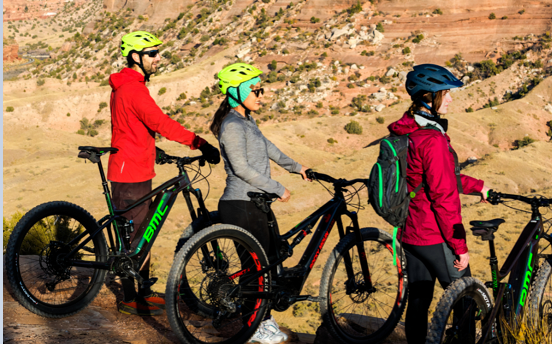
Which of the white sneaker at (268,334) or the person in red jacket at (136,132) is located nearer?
the white sneaker at (268,334)

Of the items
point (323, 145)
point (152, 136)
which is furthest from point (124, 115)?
point (323, 145)

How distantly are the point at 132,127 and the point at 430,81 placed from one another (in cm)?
277

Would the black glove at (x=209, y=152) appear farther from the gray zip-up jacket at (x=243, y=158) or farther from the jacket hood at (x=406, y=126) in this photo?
the jacket hood at (x=406, y=126)

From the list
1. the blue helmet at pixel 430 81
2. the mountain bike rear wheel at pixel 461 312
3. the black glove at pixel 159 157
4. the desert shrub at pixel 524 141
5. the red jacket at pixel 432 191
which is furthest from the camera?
the desert shrub at pixel 524 141

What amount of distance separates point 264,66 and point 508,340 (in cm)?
5651

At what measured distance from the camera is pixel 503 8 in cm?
5550

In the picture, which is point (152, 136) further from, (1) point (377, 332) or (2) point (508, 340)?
(2) point (508, 340)

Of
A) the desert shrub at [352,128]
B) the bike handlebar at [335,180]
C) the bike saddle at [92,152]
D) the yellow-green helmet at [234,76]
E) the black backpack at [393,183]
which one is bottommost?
the desert shrub at [352,128]

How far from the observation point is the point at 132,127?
4508 millimetres

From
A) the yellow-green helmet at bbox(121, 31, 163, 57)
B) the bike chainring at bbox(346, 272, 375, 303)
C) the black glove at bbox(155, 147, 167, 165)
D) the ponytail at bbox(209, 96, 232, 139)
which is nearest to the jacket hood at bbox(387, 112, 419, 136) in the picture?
the ponytail at bbox(209, 96, 232, 139)

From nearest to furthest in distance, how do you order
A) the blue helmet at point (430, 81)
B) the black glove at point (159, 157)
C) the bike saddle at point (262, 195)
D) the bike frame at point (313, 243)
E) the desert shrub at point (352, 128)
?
1. the blue helmet at point (430, 81)
2. the bike saddle at point (262, 195)
3. the bike frame at point (313, 243)
4. the black glove at point (159, 157)
5. the desert shrub at point (352, 128)


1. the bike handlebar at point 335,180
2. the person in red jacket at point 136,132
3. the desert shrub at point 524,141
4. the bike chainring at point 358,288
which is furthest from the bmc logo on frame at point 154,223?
the desert shrub at point 524,141

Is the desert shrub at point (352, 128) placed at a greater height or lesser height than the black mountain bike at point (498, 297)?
lesser

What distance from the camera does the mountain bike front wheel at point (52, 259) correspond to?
3.97 metres
